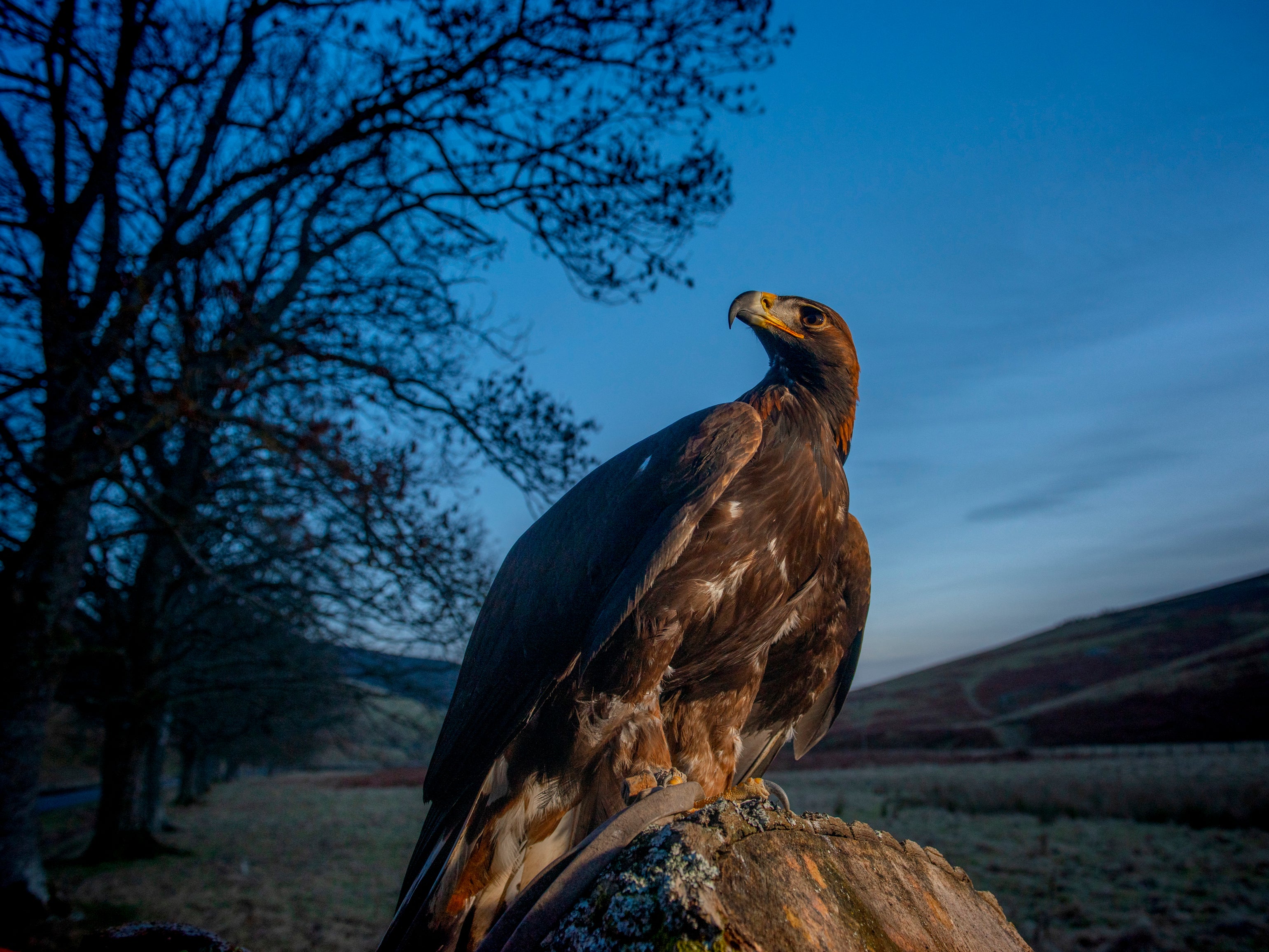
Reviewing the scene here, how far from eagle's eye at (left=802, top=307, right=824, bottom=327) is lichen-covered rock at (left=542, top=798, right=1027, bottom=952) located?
2.31 m

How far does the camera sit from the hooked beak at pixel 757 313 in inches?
129

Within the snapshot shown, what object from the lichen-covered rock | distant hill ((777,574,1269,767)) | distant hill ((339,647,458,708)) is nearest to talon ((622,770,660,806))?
the lichen-covered rock

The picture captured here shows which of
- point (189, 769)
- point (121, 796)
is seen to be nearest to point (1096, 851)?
point (121, 796)

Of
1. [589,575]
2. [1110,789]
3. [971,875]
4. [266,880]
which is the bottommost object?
[1110,789]

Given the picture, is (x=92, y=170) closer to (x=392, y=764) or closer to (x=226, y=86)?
(x=226, y=86)

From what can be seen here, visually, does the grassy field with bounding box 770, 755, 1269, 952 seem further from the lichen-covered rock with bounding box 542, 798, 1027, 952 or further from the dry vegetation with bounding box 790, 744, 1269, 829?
the lichen-covered rock with bounding box 542, 798, 1027, 952

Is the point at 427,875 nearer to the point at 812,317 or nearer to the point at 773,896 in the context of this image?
the point at 773,896

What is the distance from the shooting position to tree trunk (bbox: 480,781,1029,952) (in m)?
1.31

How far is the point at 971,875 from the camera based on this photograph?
966 centimetres

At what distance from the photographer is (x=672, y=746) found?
3.04 metres

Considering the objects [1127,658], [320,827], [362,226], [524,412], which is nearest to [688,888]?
[524,412]

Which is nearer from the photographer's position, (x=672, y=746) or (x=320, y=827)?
(x=672, y=746)

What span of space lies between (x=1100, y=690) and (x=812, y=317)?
3053 centimetres

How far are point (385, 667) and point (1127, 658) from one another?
31523 millimetres
